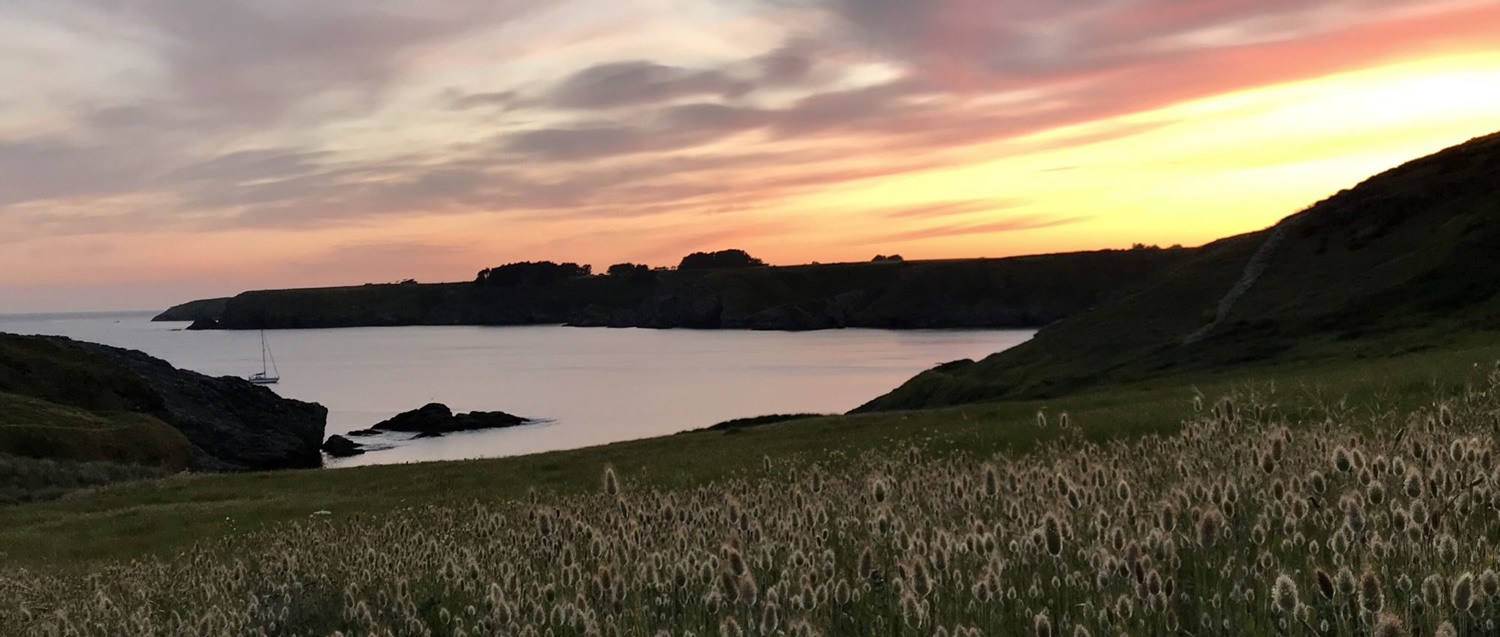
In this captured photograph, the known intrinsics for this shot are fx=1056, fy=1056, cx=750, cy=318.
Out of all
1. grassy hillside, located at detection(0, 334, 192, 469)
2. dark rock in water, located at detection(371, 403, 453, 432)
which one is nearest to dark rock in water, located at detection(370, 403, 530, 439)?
dark rock in water, located at detection(371, 403, 453, 432)

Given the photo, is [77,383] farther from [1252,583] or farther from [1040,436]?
[1252,583]

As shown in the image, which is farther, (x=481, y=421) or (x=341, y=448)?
(x=481, y=421)

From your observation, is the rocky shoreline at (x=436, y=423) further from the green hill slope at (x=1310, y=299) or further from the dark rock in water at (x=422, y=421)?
the green hill slope at (x=1310, y=299)

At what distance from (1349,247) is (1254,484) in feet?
258

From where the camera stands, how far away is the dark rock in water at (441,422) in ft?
365

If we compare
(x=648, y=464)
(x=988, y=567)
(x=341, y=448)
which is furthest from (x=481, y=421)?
(x=988, y=567)

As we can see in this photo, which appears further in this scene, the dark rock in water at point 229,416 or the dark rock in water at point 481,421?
the dark rock in water at point 481,421

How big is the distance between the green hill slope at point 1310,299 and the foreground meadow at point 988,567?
1790 inches

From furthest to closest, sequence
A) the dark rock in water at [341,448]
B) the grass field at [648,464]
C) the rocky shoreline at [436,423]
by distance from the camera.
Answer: the rocky shoreline at [436,423] < the dark rock in water at [341,448] < the grass field at [648,464]

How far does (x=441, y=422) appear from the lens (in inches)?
4427

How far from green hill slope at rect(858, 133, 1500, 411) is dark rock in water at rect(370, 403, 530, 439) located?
4961 cm

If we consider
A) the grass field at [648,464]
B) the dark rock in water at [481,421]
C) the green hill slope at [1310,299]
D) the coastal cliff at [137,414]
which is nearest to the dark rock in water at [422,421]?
the dark rock in water at [481,421]

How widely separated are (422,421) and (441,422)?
2669 millimetres

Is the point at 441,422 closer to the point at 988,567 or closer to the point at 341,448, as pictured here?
the point at 341,448
